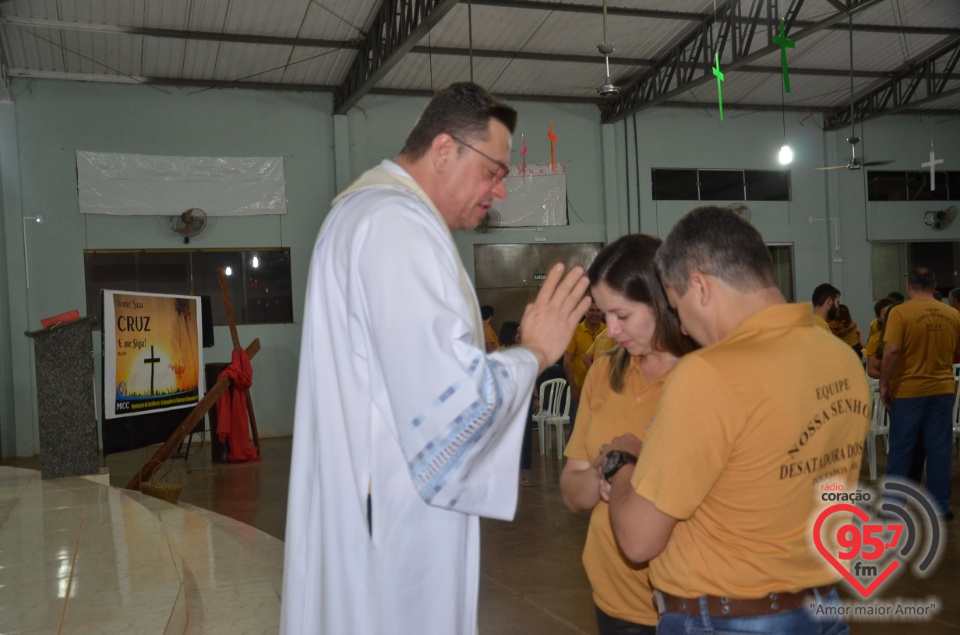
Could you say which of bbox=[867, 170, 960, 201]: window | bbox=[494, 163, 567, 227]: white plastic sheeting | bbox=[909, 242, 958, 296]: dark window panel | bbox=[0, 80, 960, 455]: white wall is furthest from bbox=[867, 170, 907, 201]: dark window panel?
bbox=[494, 163, 567, 227]: white plastic sheeting

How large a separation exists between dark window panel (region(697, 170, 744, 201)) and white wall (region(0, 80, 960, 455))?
0.58 feet

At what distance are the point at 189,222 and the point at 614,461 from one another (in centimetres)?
961

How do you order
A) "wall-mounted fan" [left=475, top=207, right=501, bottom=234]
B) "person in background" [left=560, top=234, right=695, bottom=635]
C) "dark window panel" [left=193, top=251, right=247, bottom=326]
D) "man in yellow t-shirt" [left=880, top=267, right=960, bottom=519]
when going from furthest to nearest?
"wall-mounted fan" [left=475, top=207, right=501, bottom=234] → "dark window panel" [left=193, top=251, right=247, bottom=326] → "man in yellow t-shirt" [left=880, top=267, right=960, bottom=519] → "person in background" [left=560, top=234, right=695, bottom=635]

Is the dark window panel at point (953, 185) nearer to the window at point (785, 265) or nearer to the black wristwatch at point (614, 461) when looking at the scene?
the window at point (785, 265)

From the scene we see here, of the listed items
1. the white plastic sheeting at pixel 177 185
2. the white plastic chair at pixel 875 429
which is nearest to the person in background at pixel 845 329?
the white plastic chair at pixel 875 429

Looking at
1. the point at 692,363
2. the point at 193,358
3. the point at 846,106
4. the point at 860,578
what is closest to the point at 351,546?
the point at 692,363

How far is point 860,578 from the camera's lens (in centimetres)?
161

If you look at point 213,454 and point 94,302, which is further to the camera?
point 94,302

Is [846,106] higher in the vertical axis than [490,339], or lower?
higher

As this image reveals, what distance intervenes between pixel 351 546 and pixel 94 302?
988cm

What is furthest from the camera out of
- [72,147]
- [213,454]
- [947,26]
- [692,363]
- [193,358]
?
[947,26]

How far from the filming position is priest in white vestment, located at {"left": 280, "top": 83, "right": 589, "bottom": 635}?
4.27ft

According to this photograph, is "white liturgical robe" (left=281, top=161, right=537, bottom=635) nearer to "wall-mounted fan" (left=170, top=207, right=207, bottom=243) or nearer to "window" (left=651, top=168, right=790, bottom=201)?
"wall-mounted fan" (left=170, top=207, right=207, bottom=243)

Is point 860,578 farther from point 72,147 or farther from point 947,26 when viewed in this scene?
point 947,26
